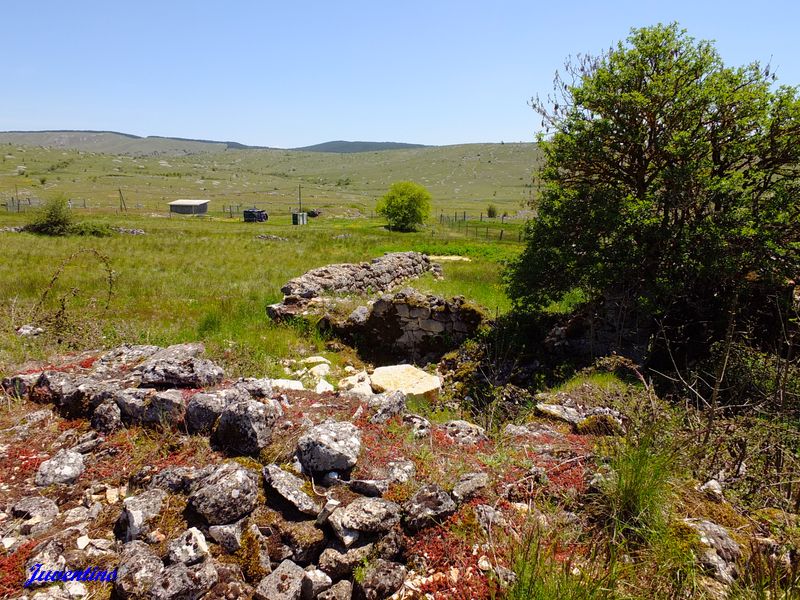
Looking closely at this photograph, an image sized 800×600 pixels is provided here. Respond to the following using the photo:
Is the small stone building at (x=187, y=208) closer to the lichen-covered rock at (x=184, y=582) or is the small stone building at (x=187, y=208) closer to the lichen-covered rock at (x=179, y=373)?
the lichen-covered rock at (x=179, y=373)

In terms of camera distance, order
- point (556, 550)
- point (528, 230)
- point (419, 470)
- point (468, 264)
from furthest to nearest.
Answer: point (468, 264), point (528, 230), point (419, 470), point (556, 550)

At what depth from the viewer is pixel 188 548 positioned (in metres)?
3.20

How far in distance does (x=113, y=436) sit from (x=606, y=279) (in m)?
10.3

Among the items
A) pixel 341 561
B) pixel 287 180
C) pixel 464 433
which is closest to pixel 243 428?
pixel 341 561

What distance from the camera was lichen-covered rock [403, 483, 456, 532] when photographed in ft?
11.4

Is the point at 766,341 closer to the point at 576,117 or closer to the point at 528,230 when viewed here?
the point at 528,230

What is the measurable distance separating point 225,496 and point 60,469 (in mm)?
1708

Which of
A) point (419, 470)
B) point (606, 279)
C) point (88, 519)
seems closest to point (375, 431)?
point (419, 470)

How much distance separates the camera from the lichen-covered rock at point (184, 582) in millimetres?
2838

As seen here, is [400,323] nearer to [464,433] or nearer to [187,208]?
[464,433]

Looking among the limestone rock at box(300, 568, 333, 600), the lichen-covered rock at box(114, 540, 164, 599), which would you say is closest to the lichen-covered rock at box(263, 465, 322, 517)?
the limestone rock at box(300, 568, 333, 600)

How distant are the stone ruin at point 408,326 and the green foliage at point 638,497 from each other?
341 inches

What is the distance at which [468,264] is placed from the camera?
2214 centimetres

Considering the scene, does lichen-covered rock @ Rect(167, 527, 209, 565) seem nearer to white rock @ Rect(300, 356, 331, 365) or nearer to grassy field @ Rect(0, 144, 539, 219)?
white rock @ Rect(300, 356, 331, 365)
